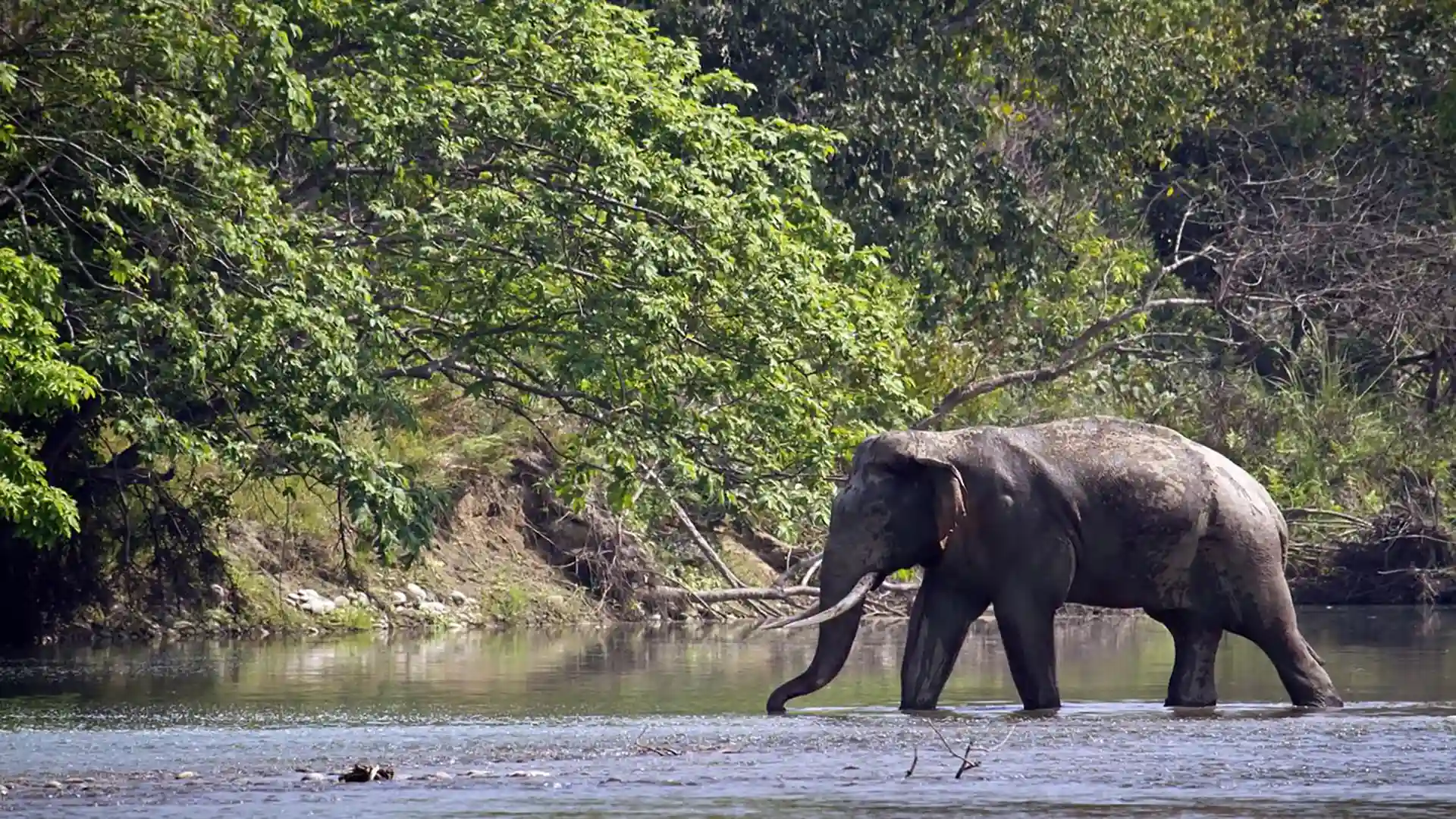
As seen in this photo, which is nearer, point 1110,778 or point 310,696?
point 1110,778

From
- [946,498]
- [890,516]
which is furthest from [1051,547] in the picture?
[890,516]

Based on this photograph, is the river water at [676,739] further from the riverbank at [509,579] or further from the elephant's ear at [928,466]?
the riverbank at [509,579]

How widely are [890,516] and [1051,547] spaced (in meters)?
1.12

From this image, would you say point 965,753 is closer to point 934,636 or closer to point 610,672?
point 934,636

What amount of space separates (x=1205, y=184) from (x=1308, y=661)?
74.6 ft

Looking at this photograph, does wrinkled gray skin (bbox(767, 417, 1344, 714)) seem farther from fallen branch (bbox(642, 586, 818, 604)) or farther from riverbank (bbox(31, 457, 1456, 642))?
riverbank (bbox(31, 457, 1456, 642))

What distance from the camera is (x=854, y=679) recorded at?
22672 millimetres

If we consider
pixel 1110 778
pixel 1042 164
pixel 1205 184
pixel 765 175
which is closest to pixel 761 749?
pixel 1110 778

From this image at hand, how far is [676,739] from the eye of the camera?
51.5 ft

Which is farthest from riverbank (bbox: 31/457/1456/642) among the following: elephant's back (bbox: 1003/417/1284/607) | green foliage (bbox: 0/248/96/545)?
elephant's back (bbox: 1003/417/1284/607)

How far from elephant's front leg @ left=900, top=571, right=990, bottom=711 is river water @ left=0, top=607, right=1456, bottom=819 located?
0.36 metres

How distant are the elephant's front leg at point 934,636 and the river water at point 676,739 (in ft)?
1.17

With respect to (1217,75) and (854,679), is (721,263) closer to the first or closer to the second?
(854,679)

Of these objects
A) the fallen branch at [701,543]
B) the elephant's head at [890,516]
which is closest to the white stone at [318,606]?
the fallen branch at [701,543]
